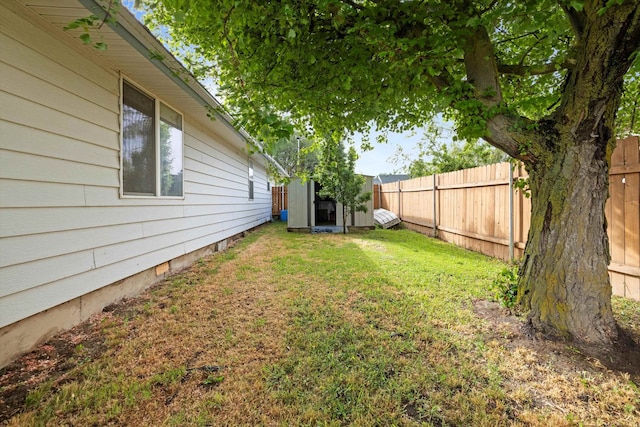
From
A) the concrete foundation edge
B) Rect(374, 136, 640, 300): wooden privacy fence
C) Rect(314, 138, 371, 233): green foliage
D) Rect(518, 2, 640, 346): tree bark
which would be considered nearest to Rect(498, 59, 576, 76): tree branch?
Rect(518, 2, 640, 346): tree bark

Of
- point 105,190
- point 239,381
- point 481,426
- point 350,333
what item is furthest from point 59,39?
point 481,426

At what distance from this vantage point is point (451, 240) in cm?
745

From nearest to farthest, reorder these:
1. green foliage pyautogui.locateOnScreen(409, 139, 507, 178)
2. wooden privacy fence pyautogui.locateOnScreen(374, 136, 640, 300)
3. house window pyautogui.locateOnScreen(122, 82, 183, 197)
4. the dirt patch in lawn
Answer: the dirt patch in lawn
wooden privacy fence pyautogui.locateOnScreen(374, 136, 640, 300)
house window pyautogui.locateOnScreen(122, 82, 183, 197)
green foliage pyautogui.locateOnScreen(409, 139, 507, 178)

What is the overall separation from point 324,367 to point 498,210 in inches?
199

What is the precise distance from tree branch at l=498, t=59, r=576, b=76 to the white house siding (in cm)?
443

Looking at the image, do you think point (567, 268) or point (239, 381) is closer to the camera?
point (239, 381)

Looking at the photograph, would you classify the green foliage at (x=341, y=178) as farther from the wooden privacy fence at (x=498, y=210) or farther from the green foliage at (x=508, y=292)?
the green foliage at (x=508, y=292)

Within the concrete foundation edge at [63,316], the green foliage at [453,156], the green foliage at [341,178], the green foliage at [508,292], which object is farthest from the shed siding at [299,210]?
the green foliage at [453,156]

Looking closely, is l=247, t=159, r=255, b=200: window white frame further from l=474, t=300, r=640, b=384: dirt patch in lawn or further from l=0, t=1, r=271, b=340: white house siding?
l=474, t=300, r=640, b=384: dirt patch in lawn

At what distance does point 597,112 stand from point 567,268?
4.26 feet

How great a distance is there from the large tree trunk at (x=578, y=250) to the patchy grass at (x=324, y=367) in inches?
10.1

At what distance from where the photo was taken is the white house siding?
2.03 meters

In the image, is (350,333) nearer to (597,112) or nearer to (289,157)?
(597,112)

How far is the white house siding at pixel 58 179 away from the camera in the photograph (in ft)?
6.66
